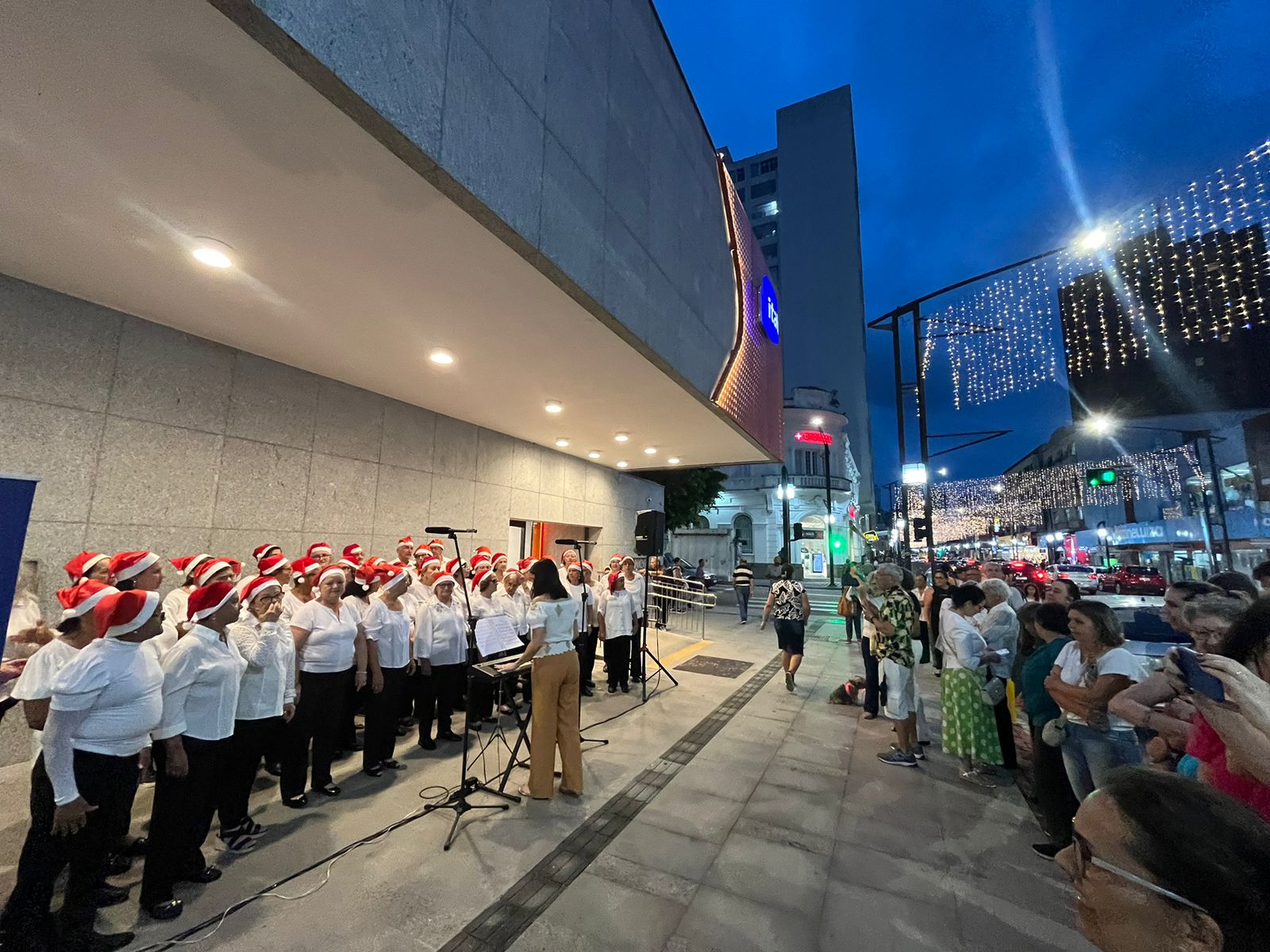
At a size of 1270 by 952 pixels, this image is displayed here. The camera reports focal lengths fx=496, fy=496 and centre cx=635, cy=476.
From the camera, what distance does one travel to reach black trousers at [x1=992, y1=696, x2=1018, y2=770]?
16.1 ft

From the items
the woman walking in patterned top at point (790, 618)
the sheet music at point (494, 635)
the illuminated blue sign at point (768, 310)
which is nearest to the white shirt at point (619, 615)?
the woman walking in patterned top at point (790, 618)

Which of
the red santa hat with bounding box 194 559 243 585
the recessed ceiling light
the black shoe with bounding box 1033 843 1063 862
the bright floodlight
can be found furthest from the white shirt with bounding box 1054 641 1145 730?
the bright floodlight

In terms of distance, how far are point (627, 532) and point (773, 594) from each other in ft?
29.0

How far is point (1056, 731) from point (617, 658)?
529 cm

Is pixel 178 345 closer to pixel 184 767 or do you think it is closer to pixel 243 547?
pixel 243 547

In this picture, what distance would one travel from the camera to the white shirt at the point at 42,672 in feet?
8.34

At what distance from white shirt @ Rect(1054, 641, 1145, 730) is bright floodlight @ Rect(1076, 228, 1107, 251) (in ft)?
29.4

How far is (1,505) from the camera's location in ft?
6.01

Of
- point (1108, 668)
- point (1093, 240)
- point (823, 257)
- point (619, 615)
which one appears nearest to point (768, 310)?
point (1093, 240)

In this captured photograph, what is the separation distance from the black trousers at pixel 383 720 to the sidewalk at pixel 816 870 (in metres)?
2.44

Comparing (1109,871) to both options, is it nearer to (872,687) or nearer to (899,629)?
(899,629)

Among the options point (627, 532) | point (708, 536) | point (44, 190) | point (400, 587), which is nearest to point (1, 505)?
point (44, 190)

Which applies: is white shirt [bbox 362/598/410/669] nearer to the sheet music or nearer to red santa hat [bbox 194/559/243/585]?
the sheet music

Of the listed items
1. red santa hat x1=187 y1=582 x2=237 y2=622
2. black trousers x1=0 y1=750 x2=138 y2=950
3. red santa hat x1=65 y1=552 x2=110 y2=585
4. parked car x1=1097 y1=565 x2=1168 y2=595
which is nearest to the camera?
black trousers x1=0 y1=750 x2=138 y2=950
